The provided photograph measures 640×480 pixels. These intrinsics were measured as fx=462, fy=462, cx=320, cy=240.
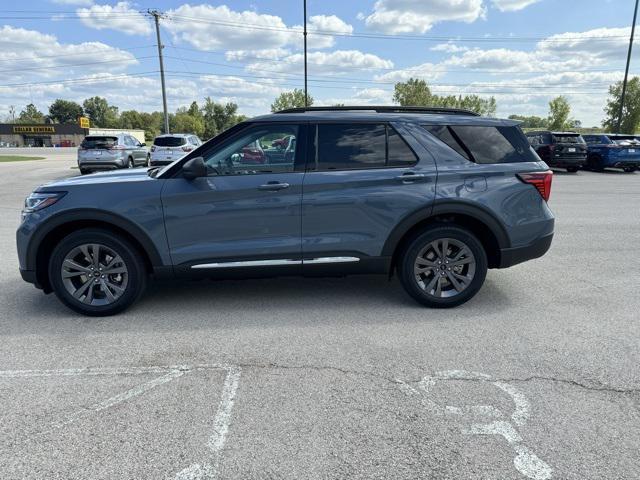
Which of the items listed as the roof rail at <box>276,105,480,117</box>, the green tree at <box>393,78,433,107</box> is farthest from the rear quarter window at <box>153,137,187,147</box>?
the green tree at <box>393,78,433,107</box>

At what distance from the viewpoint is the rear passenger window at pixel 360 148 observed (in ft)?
13.9

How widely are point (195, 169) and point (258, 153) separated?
59 cm

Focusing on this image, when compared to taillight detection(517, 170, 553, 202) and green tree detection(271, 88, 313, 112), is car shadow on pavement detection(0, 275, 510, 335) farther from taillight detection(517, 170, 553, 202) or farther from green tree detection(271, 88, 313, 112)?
green tree detection(271, 88, 313, 112)

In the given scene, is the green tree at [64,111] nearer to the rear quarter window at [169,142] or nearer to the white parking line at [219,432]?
the rear quarter window at [169,142]

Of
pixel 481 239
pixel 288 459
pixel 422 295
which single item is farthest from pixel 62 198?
pixel 481 239

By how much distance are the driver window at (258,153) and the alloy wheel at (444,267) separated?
5.03ft

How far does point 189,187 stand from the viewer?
410cm

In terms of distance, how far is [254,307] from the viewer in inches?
176

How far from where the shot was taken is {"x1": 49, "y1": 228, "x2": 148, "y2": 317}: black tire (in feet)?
13.5

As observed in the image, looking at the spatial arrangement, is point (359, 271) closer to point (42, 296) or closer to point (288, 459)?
point (288, 459)

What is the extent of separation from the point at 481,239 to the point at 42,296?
453 centimetres

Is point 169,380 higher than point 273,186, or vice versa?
point 273,186

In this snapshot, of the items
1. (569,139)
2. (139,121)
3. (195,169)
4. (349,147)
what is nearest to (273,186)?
(195,169)

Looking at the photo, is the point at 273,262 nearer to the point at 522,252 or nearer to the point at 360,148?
the point at 360,148
